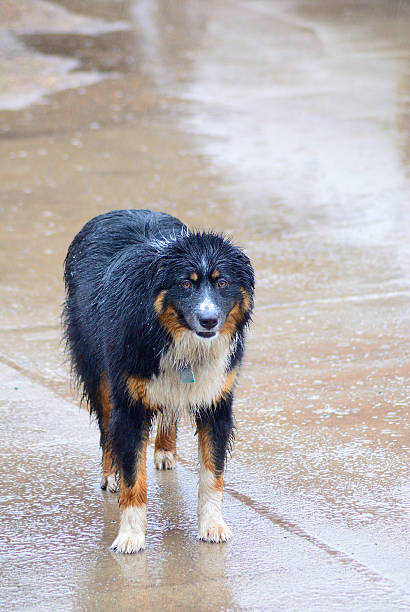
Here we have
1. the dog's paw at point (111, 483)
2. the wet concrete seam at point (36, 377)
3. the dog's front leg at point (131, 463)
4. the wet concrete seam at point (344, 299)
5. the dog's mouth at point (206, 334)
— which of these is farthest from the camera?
the wet concrete seam at point (344, 299)

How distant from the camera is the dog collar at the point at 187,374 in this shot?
3947 millimetres

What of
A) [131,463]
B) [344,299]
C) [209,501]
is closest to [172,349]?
[131,463]

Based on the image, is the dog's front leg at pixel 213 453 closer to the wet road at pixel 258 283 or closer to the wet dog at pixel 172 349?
the wet dog at pixel 172 349

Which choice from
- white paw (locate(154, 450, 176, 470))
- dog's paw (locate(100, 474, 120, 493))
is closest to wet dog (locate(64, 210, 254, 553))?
dog's paw (locate(100, 474, 120, 493))

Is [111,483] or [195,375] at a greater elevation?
[195,375]

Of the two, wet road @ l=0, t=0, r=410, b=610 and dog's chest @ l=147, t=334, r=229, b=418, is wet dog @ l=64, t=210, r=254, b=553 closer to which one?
dog's chest @ l=147, t=334, r=229, b=418

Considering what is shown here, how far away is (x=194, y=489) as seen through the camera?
4.60 m

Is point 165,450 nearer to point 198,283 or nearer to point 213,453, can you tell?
point 213,453

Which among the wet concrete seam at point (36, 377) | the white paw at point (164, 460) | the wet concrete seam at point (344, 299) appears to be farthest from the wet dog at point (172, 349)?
the wet concrete seam at point (344, 299)

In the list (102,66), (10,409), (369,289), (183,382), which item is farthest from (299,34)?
(183,382)

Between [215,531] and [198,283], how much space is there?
41.0 inches

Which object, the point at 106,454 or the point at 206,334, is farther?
the point at 106,454

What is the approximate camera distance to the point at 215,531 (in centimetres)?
405

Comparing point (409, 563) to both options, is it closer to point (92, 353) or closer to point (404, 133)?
point (92, 353)
